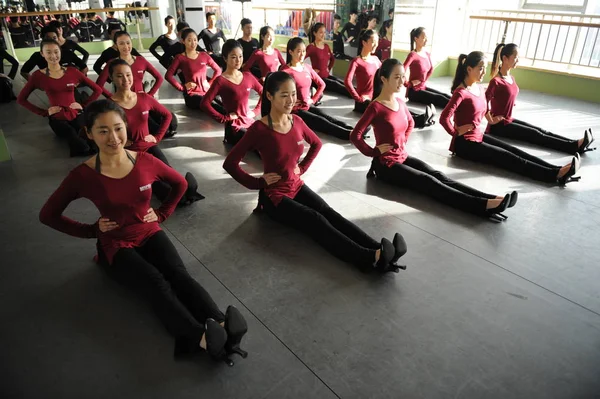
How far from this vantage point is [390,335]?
2.18 meters

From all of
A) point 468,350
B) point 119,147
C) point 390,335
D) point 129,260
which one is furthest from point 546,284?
point 119,147

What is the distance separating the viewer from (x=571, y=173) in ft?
12.3

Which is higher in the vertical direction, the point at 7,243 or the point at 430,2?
the point at 430,2

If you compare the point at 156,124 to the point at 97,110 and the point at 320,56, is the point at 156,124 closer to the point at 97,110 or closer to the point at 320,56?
the point at 97,110

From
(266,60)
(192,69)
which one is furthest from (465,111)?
(192,69)

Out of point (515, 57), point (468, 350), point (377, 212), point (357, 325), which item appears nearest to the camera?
point (468, 350)

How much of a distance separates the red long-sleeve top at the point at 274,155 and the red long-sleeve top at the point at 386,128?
0.67 metres

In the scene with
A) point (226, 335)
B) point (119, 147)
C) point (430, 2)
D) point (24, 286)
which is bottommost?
point (24, 286)

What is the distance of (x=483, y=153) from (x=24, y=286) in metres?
3.87

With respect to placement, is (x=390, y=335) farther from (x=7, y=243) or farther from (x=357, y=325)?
(x=7, y=243)

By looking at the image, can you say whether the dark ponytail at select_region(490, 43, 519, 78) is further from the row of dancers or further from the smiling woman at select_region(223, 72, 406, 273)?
the smiling woman at select_region(223, 72, 406, 273)

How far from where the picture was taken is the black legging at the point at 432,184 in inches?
130

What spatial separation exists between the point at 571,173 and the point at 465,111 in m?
1.06

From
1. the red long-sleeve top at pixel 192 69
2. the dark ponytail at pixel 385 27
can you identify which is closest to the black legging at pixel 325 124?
the red long-sleeve top at pixel 192 69
